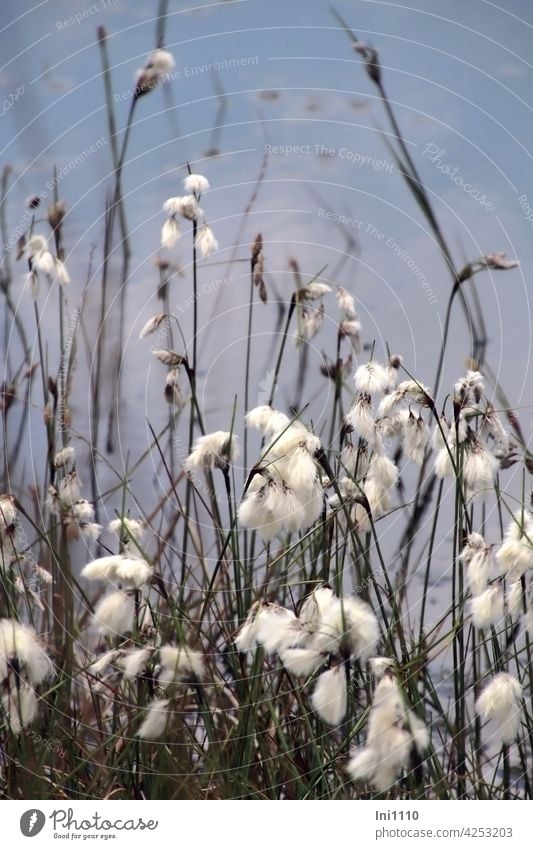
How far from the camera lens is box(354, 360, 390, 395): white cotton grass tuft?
142cm

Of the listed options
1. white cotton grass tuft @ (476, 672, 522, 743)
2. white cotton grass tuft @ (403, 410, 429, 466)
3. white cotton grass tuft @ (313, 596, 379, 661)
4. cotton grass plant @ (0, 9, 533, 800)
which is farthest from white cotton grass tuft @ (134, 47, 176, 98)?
white cotton grass tuft @ (476, 672, 522, 743)

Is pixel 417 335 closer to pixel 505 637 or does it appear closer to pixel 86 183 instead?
pixel 505 637

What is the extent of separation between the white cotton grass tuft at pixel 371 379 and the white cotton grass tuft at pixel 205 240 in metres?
0.33

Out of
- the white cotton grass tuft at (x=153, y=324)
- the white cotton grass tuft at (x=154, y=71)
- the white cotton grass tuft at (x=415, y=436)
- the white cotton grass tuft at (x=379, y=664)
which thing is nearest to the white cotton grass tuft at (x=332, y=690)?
the white cotton grass tuft at (x=379, y=664)

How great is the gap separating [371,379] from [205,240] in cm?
36

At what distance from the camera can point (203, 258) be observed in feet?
5.47

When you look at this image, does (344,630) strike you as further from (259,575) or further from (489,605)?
(259,575)

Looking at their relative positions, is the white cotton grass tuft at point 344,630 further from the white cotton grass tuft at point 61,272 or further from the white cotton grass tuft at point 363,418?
the white cotton grass tuft at point 61,272

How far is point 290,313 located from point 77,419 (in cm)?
36

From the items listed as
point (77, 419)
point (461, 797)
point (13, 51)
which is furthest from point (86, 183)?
point (461, 797)

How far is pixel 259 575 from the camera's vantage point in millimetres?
1544

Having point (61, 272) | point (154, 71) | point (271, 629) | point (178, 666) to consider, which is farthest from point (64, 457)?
point (154, 71)

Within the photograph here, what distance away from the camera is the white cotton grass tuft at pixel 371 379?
1.42m

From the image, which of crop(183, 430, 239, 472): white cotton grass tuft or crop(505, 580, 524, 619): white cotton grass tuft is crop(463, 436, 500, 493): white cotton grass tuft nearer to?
crop(505, 580, 524, 619): white cotton grass tuft
